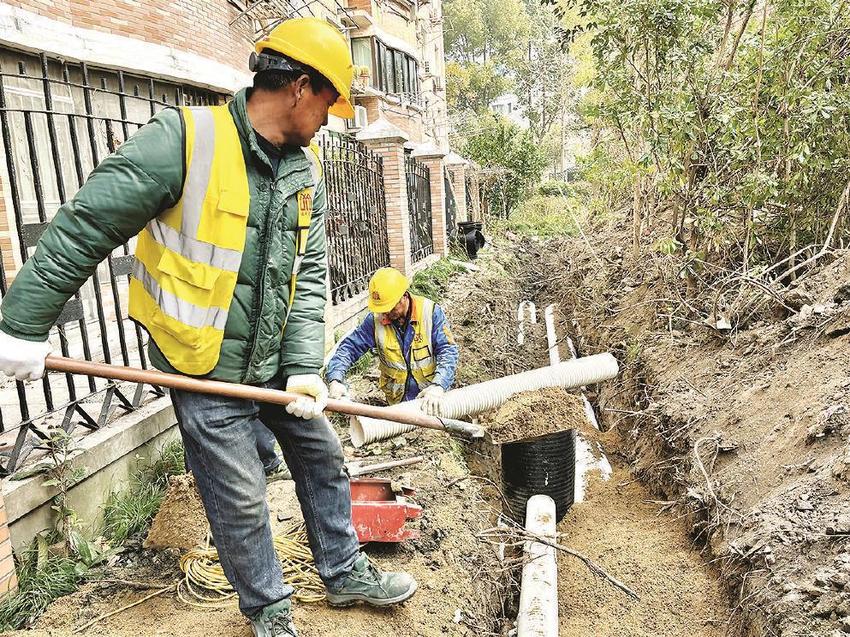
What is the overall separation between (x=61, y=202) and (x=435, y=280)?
6.91 m

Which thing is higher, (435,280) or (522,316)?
(435,280)

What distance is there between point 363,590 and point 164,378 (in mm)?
1304

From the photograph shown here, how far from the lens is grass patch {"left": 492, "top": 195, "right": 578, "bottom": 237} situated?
1851 centimetres

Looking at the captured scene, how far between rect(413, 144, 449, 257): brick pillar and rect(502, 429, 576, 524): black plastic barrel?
8256mm

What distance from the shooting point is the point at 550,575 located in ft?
11.2

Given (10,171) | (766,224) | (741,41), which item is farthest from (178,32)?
(766,224)

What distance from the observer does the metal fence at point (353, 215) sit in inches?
289

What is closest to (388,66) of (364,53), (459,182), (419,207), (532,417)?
(364,53)

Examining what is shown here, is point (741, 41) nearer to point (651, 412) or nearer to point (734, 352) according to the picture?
point (734, 352)

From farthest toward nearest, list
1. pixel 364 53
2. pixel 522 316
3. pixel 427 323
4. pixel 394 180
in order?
pixel 364 53 → pixel 522 316 → pixel 394 180 → pixel 427 323

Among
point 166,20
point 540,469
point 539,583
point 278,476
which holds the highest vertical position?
point 166,20

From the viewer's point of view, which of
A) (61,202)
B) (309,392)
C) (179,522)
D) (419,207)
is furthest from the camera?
(419,207)

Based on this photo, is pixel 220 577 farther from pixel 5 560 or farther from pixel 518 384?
pixel 518 384

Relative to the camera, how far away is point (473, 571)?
3.45 metres
